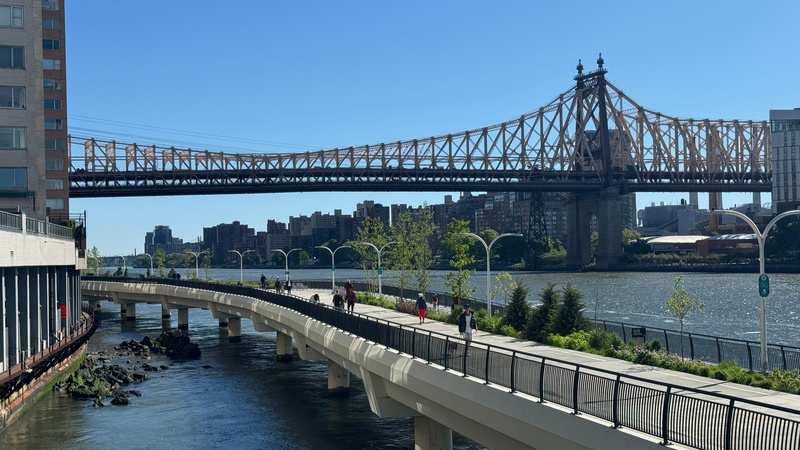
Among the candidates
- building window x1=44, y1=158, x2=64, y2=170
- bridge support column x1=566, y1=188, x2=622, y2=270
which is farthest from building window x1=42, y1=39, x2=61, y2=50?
bridge support column x1=566, y1=188, x2=622, y2=270

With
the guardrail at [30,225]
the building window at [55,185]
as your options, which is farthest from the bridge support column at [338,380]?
the building window at [55,185]

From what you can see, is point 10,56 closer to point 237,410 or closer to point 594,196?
point 237,410

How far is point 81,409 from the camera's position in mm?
39281

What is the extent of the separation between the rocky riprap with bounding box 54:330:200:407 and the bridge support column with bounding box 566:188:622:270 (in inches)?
4300

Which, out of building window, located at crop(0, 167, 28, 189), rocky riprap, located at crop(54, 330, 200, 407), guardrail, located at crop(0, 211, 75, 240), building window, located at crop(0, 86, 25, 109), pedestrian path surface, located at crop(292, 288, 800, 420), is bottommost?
rocky riprap, located at crop(54, 330, 200, 407)

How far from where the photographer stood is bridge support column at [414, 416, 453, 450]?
83.6 ft

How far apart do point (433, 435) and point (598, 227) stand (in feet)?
463

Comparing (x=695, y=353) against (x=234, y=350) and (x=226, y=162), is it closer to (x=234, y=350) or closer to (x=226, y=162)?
(x=234, y=350)

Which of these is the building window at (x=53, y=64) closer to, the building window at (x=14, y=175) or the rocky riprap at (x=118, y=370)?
the rocky riprap at (x=118, y=370)

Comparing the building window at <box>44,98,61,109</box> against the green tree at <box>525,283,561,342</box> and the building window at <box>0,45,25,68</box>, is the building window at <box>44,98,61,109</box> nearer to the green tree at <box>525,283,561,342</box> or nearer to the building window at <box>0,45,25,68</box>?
the building window at <box>0,45,25,68</box>

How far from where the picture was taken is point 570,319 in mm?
30016

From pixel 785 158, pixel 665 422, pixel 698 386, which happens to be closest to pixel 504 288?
pixel 698 386

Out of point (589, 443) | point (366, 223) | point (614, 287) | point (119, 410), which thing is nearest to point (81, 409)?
point (119, 410)

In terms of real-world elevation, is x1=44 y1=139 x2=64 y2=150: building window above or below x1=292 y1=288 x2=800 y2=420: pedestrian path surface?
above
